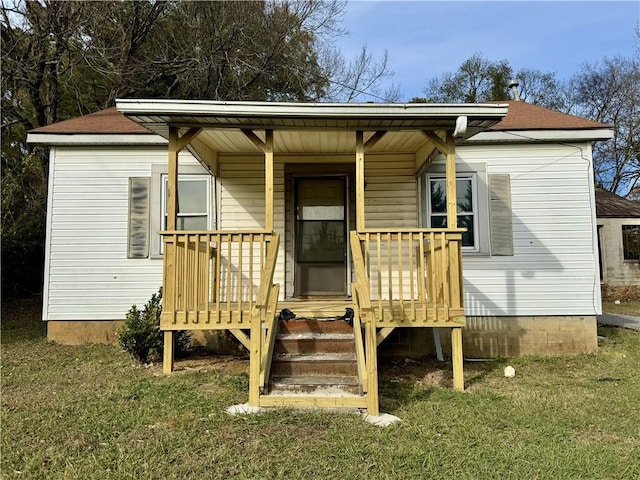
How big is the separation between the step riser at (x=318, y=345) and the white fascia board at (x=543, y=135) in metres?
3.90

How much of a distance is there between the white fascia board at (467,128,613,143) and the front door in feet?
7.53

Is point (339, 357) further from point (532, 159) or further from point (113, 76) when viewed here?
point (113, 76)

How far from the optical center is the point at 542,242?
6.83 meters

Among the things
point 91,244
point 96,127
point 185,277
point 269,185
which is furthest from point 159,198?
point 269,185

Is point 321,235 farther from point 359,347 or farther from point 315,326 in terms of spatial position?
point 359,347

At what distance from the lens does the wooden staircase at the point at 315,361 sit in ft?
13.5

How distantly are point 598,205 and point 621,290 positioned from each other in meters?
3.08

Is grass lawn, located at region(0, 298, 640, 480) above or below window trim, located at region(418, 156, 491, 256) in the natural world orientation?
below

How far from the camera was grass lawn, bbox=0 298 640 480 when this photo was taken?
9.51 ft

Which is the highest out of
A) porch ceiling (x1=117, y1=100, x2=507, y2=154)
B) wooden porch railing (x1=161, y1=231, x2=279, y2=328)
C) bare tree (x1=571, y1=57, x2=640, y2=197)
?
bare tree (x1=571, y1=57, x2=640, y2=197)

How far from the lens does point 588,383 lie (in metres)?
5.02

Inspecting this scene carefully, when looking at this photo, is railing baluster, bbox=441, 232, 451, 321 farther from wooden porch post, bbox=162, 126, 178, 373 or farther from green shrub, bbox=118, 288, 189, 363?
green shrub, bbox=118, 288, 189, 363

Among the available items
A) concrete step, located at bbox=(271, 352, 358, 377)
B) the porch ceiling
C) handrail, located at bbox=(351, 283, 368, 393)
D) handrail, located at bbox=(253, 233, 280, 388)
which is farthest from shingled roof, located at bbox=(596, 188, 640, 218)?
handrail, located at bbox=(253, 233, 280, 388)

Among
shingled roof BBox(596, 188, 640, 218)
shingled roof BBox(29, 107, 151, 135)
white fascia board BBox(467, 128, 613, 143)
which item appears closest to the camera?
white fascia board BBox(467, 128, 613, 143)
